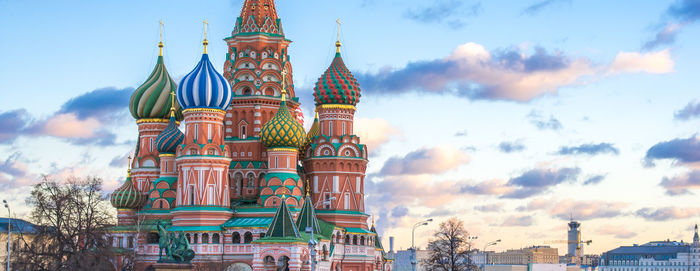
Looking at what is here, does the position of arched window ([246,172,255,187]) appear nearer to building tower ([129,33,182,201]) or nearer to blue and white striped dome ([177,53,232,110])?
blue and white striped dome ([177,53,232,110])

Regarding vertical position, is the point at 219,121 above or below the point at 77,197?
above

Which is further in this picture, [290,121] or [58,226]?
[290,121]

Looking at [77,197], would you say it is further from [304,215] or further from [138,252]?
[304,215]

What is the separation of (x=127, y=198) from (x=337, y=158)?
14683mm

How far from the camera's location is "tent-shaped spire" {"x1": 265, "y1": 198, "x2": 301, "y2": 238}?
66.2m

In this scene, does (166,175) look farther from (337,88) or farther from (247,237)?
(337,88)

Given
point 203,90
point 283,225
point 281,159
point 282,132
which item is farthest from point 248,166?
point 283,225

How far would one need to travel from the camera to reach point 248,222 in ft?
234

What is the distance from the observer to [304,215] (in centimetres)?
7006

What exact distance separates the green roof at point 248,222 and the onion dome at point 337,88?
10147mm

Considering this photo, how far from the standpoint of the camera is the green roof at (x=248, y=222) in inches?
2783

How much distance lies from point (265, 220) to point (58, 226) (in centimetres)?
1326

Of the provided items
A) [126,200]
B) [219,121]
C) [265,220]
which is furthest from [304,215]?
[126,200]

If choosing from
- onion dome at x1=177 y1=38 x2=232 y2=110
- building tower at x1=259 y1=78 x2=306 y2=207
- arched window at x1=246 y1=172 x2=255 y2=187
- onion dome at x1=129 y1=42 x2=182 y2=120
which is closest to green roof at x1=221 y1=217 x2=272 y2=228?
building tower at x1=259 y1=78 x2=306 y2=207
